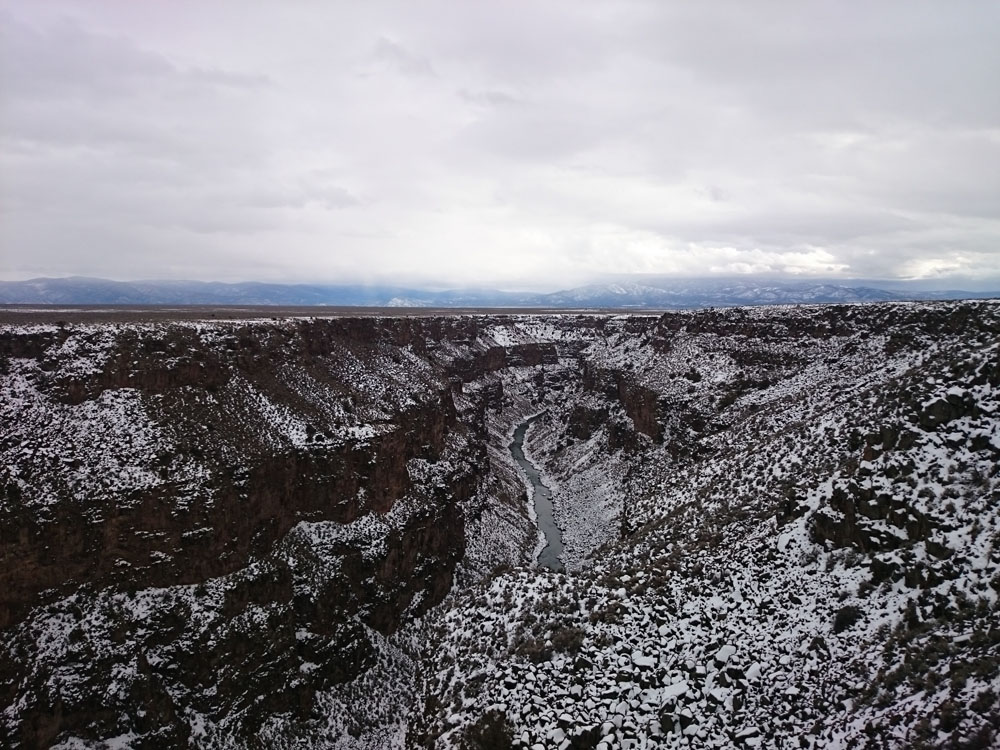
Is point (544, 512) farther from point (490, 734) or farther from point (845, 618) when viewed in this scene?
point (490, 734)

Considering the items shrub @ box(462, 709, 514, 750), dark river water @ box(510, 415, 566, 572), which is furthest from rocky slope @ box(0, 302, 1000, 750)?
dark river water @ box(510, 415, 566, 572)

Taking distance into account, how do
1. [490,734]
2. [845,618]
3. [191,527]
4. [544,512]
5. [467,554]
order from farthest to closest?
[544,512], [467,554], [191,527], [845,618], [490,734]

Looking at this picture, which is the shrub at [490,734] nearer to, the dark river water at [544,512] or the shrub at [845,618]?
the shrub at [845,618]

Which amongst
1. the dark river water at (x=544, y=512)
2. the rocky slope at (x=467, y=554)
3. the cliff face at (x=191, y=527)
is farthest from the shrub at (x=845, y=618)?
the cliff face at (x=191, y=527)

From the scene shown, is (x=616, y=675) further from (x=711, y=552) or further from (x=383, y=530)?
(x=383, y=530)

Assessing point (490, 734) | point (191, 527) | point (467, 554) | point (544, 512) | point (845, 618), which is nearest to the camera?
point (490, 734)

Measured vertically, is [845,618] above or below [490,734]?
above

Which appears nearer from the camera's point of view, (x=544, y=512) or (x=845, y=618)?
(x=845, y=618)

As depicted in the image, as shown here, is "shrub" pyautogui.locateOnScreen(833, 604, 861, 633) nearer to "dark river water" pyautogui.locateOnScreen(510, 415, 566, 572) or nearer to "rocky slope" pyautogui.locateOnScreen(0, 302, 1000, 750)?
"rocky slope" pyautogui.locateOnScreen(0, 302, 1000, 750)

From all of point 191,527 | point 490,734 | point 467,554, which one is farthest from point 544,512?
point 490,734
